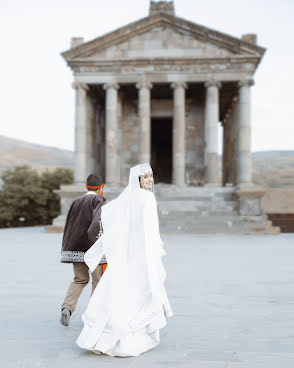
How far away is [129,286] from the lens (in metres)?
4.97

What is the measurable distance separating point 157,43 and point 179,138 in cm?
617

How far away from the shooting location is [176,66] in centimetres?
2752

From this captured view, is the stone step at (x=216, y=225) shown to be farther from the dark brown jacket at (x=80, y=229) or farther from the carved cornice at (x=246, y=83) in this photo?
the dark brown jacket at (x=80, y=229)

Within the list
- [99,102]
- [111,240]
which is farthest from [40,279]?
[99,102]

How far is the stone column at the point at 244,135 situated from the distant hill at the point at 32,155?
123072 millimetres

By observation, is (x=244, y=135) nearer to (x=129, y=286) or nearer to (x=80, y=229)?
(x=80, y=229)

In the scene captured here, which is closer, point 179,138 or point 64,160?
point 179,138

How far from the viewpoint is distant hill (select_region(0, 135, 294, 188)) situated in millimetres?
97062

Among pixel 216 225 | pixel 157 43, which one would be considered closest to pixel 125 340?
pixel 216 225

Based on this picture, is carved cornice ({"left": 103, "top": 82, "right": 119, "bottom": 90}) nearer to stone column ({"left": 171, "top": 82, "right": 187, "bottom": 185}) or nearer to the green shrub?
stone column ({"left": 171, "top": 82, "right": 187, "bottom": 185})

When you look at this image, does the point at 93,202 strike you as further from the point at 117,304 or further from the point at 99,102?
the point at 99,102

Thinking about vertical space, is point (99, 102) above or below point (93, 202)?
above

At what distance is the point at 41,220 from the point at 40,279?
42.7 metres

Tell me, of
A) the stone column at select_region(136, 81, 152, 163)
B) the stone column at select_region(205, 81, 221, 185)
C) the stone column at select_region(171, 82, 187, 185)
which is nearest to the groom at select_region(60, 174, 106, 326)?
the stone column at select_region(171, 82, 187, 185)
